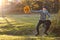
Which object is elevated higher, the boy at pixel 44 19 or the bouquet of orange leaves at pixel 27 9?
the bouquet of orange leaves at pixel 27 9

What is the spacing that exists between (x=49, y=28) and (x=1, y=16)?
699mm

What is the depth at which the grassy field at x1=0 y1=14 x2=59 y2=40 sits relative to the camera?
3527 mm

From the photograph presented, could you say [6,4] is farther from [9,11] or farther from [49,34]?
[49,34]

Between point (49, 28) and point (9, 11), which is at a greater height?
point (9, 11)

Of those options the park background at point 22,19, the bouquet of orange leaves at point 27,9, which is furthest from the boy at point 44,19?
the bouquet of orange leaves at point 27,9

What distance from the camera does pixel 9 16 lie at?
11.6 ft

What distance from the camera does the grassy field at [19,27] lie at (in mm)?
3527

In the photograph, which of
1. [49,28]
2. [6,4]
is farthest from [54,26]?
[6,4]

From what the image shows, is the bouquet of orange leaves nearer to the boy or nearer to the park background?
the park background

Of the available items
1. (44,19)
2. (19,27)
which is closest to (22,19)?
(19,27)

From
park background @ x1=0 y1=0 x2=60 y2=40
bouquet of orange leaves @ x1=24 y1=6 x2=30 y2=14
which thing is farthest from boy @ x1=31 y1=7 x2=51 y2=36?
bouquet of orange leaves @ x1=24 y1=6 x2=30 y2=14

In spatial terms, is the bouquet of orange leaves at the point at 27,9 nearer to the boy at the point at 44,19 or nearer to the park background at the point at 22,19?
the park background at the point at 22,19

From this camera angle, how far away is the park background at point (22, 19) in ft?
11.5

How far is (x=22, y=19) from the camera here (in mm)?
3531
